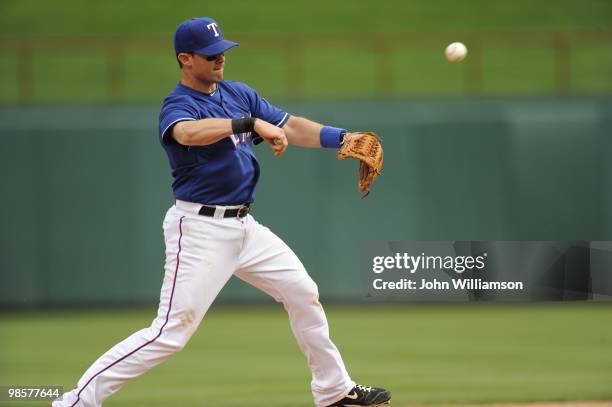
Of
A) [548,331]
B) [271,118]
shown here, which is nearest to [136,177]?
→ [548,331]

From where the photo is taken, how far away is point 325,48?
17.7 meters

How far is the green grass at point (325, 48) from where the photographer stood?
16.0 metres

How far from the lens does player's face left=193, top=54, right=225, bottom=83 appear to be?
536 cm

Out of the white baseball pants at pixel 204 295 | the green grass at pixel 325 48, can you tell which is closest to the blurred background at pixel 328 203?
the green grass at pixel 325 48

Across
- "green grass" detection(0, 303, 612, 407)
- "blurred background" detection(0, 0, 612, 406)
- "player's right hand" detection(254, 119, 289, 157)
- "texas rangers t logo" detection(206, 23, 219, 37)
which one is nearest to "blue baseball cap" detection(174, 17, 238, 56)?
"texas rangers t logo" detection(206, 23, 219, 37)

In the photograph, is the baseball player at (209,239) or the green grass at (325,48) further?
the green grass at (325,48)

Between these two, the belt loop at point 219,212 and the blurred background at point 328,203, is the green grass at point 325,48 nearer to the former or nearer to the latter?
the blurred background at point 328,203

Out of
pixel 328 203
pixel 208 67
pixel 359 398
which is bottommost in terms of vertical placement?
pixel 359 398

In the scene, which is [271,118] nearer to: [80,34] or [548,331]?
[548,331]

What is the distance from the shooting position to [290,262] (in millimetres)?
5484

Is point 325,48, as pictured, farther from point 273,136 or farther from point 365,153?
point 273,136

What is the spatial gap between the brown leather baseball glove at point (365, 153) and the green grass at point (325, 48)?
828 cm

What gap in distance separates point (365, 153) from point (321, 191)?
6932 mm

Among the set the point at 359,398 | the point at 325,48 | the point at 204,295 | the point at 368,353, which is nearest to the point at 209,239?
the point at 204,295
